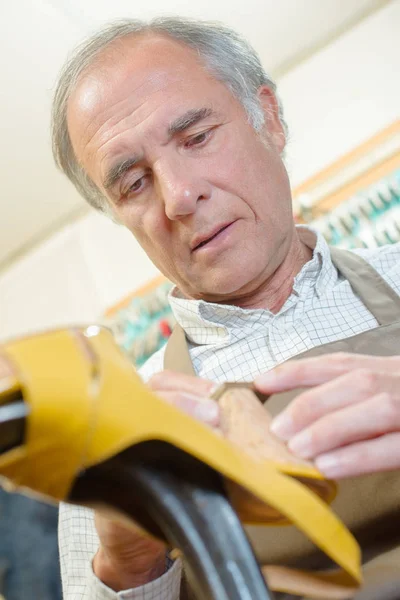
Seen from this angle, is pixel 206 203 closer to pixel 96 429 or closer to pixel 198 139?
pixel 198 139

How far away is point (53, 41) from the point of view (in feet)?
5.80

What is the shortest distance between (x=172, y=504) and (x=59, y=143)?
104 cm

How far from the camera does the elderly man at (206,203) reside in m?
0.93

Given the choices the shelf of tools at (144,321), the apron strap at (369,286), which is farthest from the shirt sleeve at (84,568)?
the shelf of tools at (144,321)

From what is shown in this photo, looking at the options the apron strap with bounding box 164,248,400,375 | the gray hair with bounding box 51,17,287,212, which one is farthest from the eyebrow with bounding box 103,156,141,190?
the apron strap with bounding box 164,248,400,375

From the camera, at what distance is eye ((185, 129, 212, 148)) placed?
3.16 ft

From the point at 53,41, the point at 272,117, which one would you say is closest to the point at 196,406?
the point at 272,117

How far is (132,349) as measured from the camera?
1.79 m

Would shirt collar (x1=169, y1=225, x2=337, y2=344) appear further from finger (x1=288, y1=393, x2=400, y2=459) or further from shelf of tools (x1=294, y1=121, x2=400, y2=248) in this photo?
finger (x1=288, y1=393, x2=400, y2=459)

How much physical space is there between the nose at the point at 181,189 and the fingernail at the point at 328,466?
0.59 m

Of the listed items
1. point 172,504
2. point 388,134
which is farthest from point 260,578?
point 388,134

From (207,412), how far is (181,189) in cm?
59

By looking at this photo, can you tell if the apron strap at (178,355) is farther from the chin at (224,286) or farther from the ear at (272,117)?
the ear at (272,117)

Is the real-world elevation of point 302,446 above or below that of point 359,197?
above
